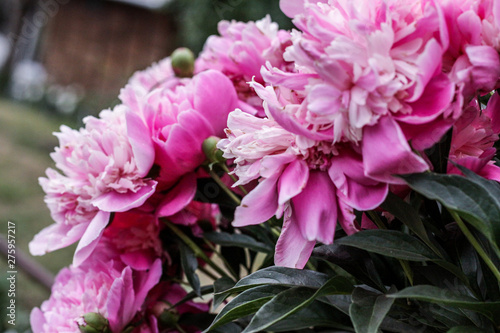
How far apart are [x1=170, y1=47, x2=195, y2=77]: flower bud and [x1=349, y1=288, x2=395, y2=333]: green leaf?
327mm

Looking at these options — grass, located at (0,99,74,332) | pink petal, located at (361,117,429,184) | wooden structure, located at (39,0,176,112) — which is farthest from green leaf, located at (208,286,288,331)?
wooden structure, located at (39,0,176,112)

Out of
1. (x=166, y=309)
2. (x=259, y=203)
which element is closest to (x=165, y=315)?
(x=166, y=309)

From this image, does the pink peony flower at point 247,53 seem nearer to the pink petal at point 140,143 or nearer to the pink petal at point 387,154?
the pink petal at point 140,143

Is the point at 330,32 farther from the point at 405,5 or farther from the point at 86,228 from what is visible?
the point at 86,228

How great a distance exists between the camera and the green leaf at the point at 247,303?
1.06 feet

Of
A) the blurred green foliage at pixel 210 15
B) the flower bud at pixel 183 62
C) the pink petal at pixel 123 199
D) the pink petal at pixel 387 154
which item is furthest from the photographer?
the blurred green foliage at pixel 210 15

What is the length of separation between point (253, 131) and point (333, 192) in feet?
0.20

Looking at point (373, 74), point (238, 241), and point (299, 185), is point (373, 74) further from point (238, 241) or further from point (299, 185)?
point (238, 241)

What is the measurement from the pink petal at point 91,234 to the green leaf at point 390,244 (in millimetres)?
195

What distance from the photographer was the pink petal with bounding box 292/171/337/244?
281 mm

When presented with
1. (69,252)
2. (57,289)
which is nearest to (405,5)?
(57,289)

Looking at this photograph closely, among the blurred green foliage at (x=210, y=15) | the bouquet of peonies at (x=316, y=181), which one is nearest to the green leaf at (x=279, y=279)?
the bouquet of peonies at (x=316, y=181)

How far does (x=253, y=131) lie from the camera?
0.31 meters

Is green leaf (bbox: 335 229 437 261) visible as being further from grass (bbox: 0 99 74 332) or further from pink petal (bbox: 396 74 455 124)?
grass (bbox: 0 99 74 332)
